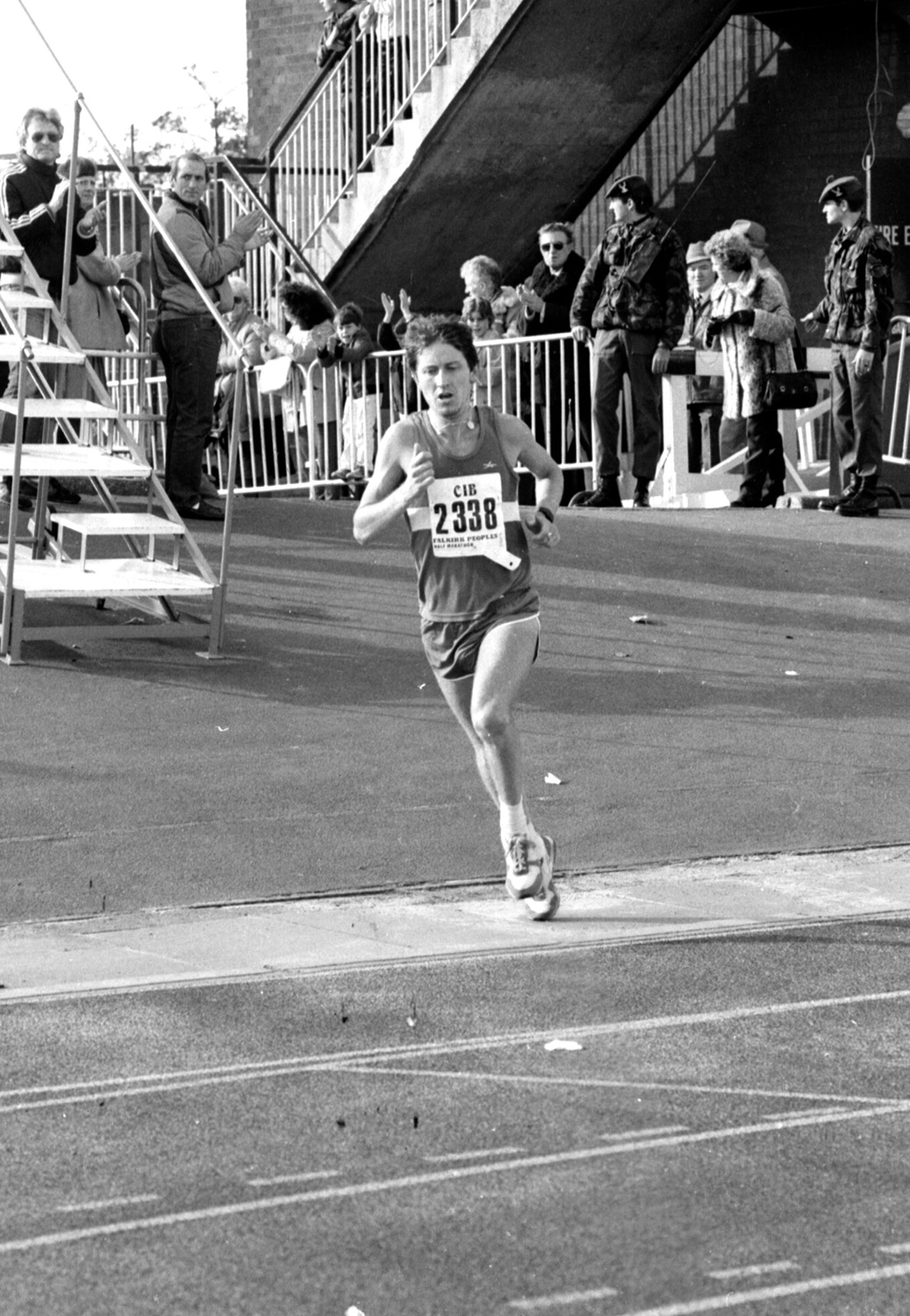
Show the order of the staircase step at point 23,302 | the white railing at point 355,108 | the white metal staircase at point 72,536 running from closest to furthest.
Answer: the white metal staircase at point 72,536 → the staircase step at point 23,302 → the white railing at point 355,108

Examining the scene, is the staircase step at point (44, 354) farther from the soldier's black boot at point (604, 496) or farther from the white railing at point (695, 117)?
the white railing at point (695, 117)

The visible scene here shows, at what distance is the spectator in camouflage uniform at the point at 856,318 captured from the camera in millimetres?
14969

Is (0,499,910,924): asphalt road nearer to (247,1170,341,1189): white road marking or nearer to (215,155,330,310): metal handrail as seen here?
(247,1170,341,1189): white road marking

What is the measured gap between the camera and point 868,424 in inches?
601

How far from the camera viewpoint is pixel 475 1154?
16.3 feet

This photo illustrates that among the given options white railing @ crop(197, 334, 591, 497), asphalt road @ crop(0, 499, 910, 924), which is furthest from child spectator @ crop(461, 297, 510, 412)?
asphalt road @ crop(0, 499, 910, 924)

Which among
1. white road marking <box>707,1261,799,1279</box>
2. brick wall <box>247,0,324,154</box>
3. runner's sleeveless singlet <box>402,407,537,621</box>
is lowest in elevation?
white road marking <box>707,1261,799,1279</box>

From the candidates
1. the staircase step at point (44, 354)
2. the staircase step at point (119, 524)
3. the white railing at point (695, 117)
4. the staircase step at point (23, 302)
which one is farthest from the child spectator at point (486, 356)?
the white railing at point (695, 117)

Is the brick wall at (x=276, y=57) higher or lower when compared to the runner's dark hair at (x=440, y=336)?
higher

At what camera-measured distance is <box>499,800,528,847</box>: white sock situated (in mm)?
7457

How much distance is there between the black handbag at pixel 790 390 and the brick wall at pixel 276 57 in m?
15.2

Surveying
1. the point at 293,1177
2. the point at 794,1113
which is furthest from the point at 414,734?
the point at 293,1177

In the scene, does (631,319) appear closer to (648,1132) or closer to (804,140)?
(804,140)

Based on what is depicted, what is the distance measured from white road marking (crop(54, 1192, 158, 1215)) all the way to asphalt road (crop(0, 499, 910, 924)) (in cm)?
284
